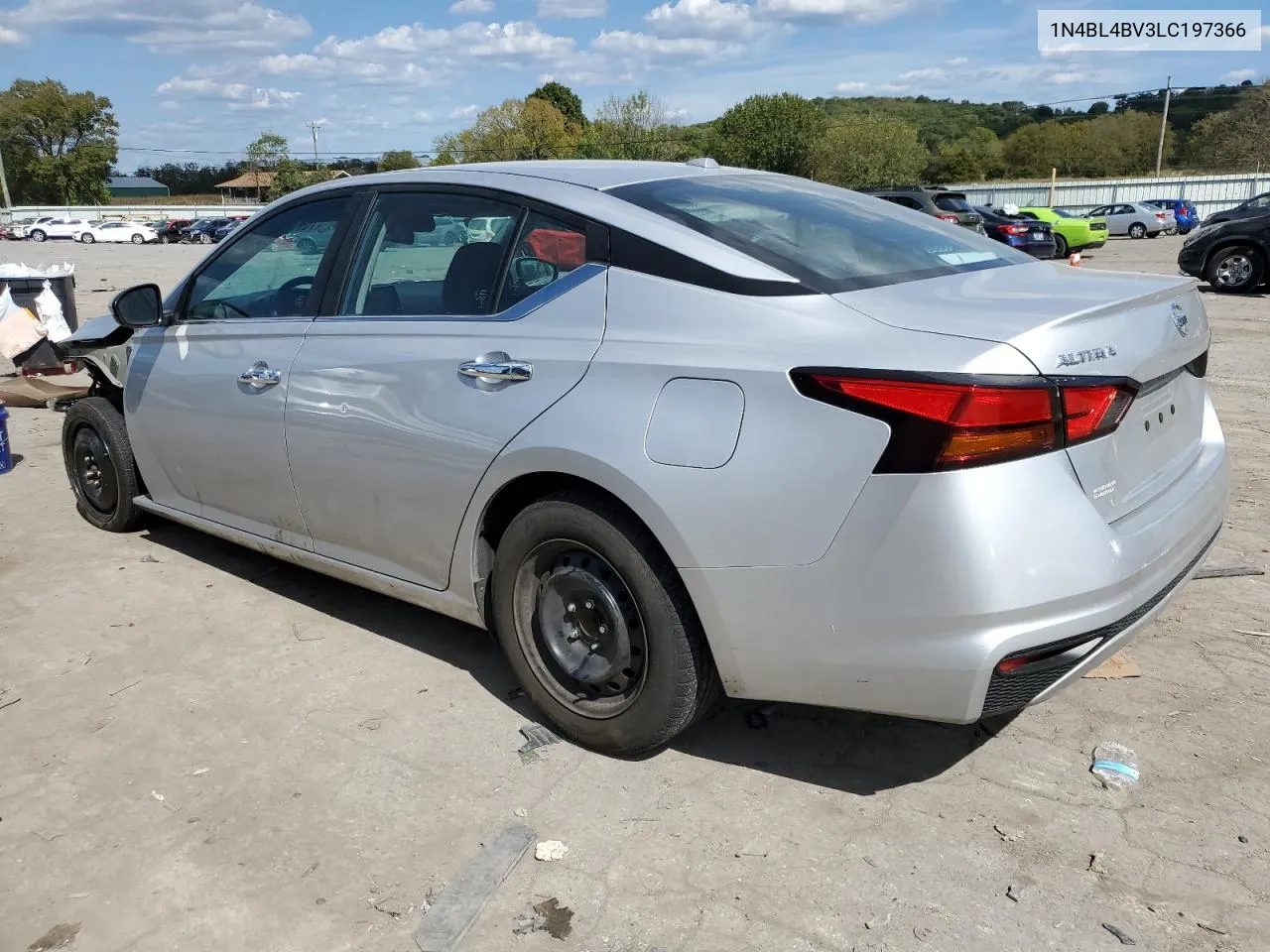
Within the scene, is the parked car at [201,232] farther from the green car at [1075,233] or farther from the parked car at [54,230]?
the green car at [1075,233]

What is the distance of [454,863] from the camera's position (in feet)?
8.46

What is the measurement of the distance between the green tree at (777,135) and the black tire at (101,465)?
71702mm

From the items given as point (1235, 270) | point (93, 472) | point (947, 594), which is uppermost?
point (1235, 270)

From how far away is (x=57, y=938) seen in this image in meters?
2.37

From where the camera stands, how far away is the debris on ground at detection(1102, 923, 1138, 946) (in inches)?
87.0

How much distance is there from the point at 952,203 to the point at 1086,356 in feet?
74.5

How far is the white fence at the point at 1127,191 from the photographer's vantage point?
161ft

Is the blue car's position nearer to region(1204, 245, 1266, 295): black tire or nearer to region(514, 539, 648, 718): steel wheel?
region(1204, 245, 1266, 295): black tire

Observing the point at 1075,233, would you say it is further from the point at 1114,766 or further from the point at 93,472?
the point at 1114,766

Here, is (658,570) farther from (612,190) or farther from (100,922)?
(100,922)

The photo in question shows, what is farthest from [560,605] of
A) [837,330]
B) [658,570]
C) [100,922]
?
[100,922]

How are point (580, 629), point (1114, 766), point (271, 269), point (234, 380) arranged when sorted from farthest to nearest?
point (271, 269), point (234, 380), point (580, 629), point (1114, 766)

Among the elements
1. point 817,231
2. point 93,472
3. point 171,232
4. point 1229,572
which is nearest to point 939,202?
point 1229,572

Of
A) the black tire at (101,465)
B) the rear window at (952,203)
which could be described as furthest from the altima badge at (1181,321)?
the rear window at (952,203)
